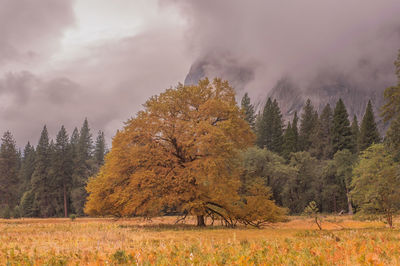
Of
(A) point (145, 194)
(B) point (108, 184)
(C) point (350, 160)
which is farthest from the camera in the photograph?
(C) point (350, 160)

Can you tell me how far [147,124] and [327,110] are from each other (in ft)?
179

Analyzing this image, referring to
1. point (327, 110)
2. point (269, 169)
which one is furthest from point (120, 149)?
point (327, 110)

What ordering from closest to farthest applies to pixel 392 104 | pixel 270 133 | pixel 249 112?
pixel 392 104
pixel 270 133
pixel 249 112

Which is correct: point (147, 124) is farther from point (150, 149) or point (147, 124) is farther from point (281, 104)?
point (281, 104)

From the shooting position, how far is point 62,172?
68125mm

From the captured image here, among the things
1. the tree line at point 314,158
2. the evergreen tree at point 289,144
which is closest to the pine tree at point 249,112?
the tree line at point 314,158

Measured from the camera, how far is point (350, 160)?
5050cm

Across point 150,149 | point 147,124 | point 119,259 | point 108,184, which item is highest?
point 147,124

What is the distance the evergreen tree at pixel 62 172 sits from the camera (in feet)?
220

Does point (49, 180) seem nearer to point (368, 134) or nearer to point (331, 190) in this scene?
point (331, 190)

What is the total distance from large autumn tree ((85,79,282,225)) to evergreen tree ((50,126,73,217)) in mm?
48473

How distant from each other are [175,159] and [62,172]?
5307cm

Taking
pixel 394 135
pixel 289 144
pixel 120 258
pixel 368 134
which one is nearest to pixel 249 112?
pixel 289 144

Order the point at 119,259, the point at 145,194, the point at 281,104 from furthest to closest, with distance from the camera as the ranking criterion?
the point at 281,104
the point at 145,194
the point at 119,259
